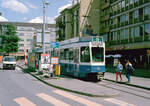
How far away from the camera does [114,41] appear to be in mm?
44031

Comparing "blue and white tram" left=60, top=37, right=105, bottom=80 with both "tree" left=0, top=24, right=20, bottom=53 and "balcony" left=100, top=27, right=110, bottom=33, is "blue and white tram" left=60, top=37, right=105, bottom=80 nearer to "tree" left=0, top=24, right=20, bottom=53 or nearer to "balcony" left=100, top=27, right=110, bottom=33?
"balcony" left=100, top=27, right=110, bottom=33

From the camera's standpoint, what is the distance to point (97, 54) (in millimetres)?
15609

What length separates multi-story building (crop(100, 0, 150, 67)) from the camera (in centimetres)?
3475

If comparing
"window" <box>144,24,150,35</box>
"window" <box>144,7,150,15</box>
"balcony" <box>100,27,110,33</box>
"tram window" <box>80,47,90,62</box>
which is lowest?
"tram window" <box>80,47,90,62</box>

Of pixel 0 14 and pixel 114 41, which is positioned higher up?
pixel 0 14

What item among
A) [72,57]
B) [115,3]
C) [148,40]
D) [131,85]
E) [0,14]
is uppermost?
[115,3]

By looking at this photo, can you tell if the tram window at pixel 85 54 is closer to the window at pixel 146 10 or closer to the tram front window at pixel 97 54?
the tram front window at pixel 97 54

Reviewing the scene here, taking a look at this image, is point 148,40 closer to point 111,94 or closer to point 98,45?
point 98,45

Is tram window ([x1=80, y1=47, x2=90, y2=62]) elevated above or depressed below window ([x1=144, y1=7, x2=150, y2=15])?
below

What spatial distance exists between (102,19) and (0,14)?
25.8 m

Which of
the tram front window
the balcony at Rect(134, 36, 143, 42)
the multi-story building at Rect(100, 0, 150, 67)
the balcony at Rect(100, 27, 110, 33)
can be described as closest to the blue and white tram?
the tram front window

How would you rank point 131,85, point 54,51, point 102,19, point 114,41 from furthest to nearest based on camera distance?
point 102,19, point 114,41, point 54,51, point 131,85

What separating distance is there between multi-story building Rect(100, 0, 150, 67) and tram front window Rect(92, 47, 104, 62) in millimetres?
18711

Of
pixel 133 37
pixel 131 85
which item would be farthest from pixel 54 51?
pixel 133 37
